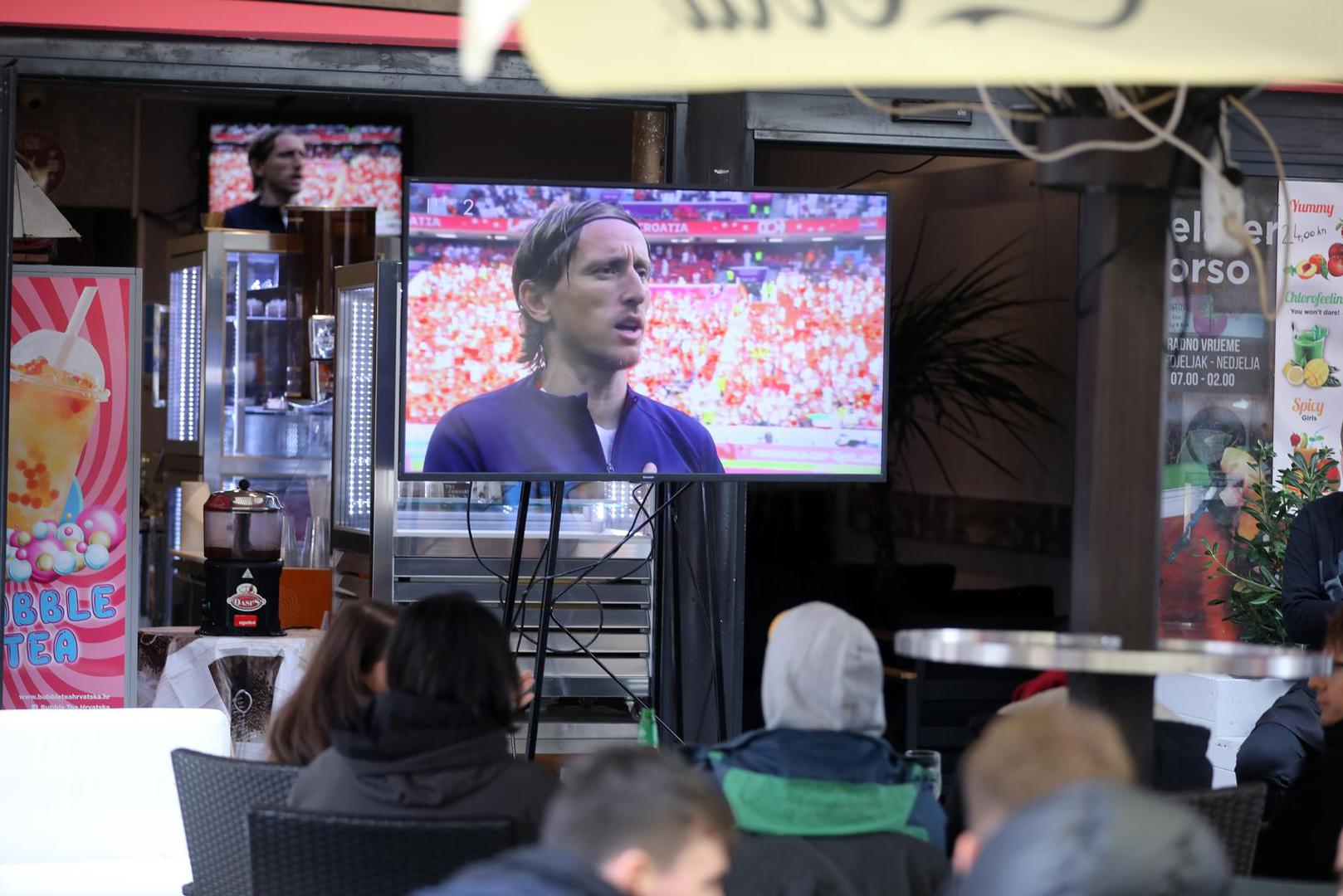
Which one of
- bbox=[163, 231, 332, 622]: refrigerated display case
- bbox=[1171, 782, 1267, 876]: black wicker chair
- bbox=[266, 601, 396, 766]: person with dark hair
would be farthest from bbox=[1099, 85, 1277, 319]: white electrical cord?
bbox=[163, 231, 332, 622]: refrigerated display case

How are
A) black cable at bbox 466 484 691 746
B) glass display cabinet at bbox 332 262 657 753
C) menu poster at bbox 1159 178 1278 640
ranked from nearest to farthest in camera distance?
black cable at bbox 466 484 691 746 → glass display cabinet at bbox 332 262 657 753 → menu poster at bbox 1159 178 1278 640

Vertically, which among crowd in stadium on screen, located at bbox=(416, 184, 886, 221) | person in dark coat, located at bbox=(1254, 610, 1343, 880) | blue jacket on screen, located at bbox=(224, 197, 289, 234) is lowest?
person in dark coat, located at bbox=(1254, 610, 1343, 880)

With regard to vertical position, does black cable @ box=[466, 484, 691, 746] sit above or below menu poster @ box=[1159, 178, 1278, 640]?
below

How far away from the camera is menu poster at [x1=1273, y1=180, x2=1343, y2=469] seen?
20.1 feet

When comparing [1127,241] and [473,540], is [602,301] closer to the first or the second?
Result: [473,540]

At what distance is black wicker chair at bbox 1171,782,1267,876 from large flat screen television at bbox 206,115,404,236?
7388 mm

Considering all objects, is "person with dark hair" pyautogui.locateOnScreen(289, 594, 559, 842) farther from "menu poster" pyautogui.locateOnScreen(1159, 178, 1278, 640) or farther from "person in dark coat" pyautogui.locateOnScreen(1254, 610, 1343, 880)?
"menu poster" pyautogui.locateOnScreen(1159, 178, 1278, 640)

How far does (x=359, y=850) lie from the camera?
2.55 m

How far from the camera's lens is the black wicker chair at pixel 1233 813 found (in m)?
2.68

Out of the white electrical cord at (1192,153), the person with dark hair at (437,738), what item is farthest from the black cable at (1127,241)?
the person with dark hair at (437,738)

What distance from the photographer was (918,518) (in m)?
9.53

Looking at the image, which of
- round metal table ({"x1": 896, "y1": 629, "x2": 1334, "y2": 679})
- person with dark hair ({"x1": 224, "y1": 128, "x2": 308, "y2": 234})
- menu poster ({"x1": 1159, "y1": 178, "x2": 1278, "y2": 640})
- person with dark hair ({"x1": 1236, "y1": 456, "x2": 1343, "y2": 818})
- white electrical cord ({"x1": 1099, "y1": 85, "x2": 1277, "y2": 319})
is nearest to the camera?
round metal table ({"x1": 896, "y1": 629, "x2": 1334, "y2": 679})

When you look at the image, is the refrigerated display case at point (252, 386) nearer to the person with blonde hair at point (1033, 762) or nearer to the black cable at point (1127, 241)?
the black cable at point (1127, 241)

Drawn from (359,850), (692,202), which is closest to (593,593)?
(692,202)
